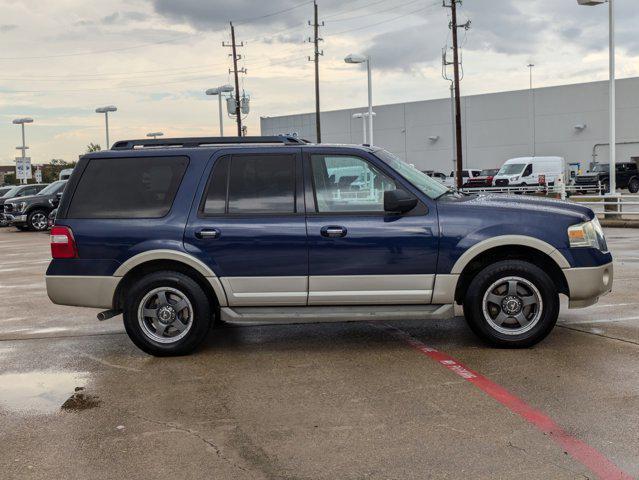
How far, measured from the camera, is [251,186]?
6684mm

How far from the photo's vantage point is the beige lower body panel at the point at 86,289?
6.61 metres

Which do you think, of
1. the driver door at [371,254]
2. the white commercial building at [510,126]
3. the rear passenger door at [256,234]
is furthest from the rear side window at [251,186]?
the white commercial building at [510,126]

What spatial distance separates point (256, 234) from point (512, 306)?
88.2 inches

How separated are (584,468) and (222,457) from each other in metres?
1.91

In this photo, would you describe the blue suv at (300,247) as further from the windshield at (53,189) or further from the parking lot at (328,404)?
the windshield at (53,189)

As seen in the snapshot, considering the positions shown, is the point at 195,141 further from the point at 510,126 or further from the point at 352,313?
the point at 510,126

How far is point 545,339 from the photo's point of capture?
698 centimetres

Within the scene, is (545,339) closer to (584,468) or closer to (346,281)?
(346,281)

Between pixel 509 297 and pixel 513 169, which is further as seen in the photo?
pixel 513 169

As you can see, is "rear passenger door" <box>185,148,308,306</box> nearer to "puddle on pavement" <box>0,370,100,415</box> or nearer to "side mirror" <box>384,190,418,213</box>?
"side mirror" <box>384,190,418,213</box>

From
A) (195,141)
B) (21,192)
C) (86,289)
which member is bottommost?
(86,289)

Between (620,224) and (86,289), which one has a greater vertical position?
(86,289)

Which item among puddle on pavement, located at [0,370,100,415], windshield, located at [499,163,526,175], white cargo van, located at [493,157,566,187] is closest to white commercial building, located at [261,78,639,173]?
white cargo van, located at [493,157,566,187]

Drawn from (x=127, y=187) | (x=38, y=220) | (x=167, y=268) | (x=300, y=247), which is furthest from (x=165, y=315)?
(x=38, y=220)
